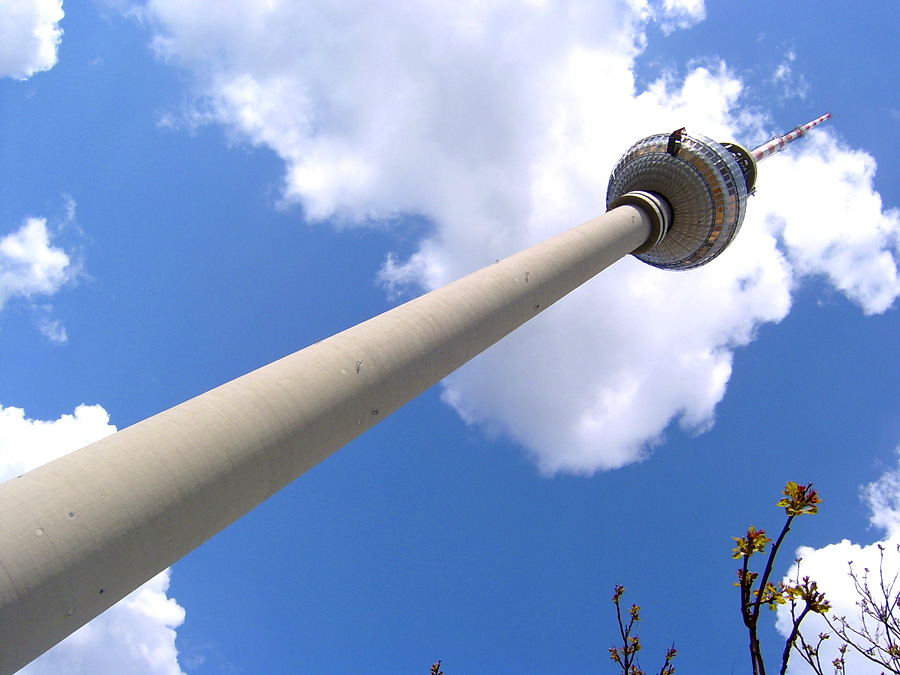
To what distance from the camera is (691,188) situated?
3759cm

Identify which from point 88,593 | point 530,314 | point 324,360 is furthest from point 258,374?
point 530,314

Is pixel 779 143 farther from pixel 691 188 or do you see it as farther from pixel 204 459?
pixel 204 459

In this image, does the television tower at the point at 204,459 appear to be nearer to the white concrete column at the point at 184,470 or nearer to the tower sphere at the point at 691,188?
the white concrete column at the point at 184,470

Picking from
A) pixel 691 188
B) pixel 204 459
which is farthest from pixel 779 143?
pixel 204 459

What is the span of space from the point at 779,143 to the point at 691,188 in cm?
2925

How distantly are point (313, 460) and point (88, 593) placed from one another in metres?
4.57

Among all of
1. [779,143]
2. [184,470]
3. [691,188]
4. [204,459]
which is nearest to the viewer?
[184,470]

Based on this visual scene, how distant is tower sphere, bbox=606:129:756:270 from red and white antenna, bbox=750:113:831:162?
16270 mm

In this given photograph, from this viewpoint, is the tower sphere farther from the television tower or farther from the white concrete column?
the white concrete column

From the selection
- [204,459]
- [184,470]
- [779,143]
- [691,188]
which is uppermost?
[779,143]

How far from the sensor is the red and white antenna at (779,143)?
176 feet

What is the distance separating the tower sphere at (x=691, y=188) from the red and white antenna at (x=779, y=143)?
641 inches

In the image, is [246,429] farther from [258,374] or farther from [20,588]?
[20,588]

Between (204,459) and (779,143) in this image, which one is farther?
(779,143)
